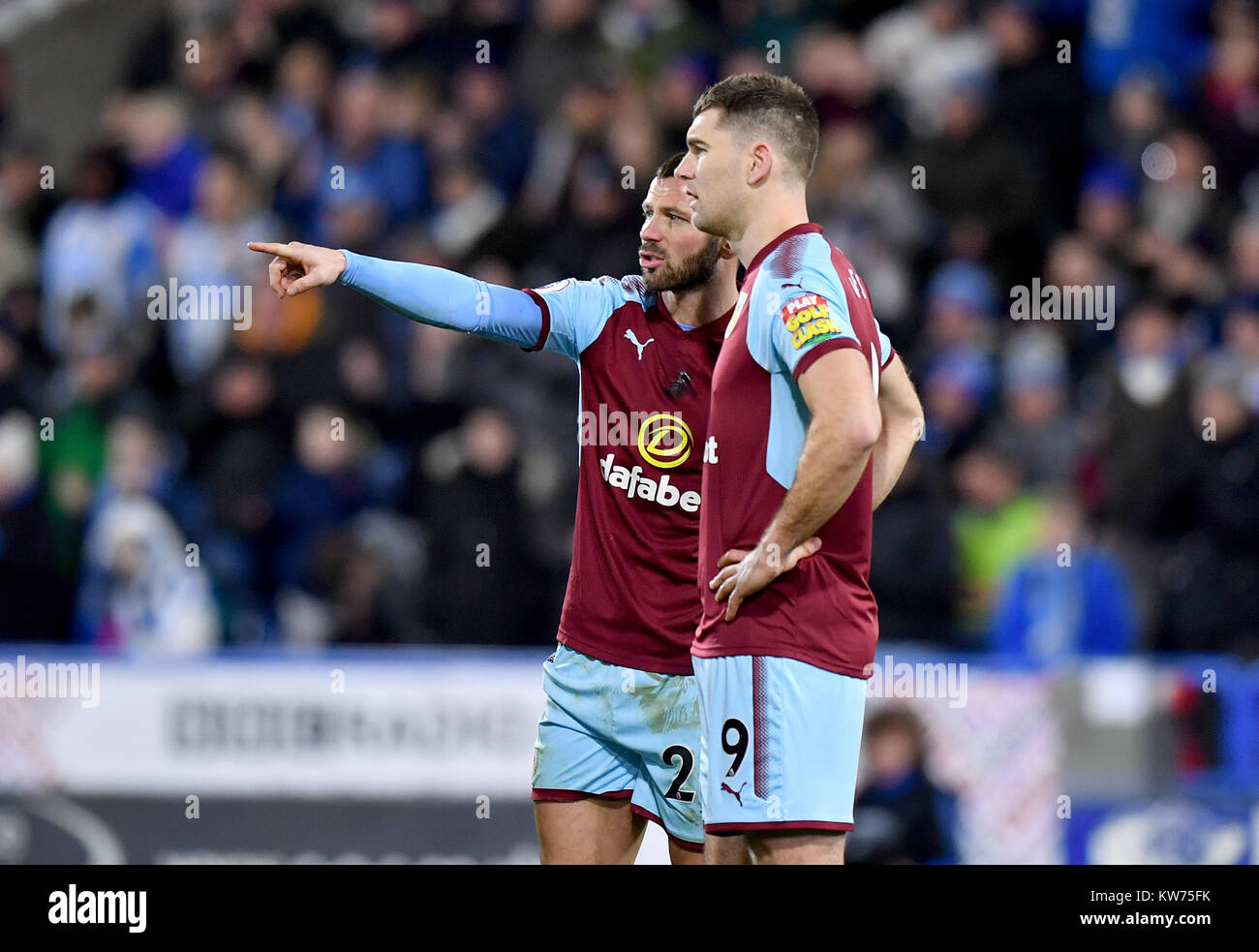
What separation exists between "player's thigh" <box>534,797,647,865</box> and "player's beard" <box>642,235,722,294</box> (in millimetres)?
1489

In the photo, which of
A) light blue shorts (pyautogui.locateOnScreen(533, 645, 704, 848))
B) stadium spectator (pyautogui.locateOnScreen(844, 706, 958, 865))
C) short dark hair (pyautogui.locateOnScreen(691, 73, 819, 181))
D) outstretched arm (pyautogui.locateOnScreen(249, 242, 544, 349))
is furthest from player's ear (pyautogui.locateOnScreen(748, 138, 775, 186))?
stadium spectator (pyautogui.locateOnScreen(844, 706, 958, 865))

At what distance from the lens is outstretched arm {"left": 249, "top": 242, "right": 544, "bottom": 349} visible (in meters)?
4.70

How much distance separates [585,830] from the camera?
5156mm

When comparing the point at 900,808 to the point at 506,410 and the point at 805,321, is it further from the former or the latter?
the point at 805,321

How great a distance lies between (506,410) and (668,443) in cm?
486

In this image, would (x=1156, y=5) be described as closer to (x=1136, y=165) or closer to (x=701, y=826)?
(x=1136, y=165)

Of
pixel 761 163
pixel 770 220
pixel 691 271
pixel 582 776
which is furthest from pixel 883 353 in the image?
pixel 582 776

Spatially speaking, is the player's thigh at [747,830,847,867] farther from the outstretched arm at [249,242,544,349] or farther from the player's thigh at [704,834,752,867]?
the outstretched arm at [249,242,544,349]

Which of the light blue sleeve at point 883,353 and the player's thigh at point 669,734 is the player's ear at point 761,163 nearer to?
the light blue sleeve at point 883,353

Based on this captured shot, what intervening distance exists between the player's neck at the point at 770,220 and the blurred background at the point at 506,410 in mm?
2559

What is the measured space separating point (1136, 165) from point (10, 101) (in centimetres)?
770

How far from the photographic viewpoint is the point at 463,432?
32.7 ft

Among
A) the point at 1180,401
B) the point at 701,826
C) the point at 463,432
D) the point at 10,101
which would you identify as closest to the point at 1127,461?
the point at 1180,401

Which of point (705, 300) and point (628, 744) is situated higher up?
point (705, 300)
